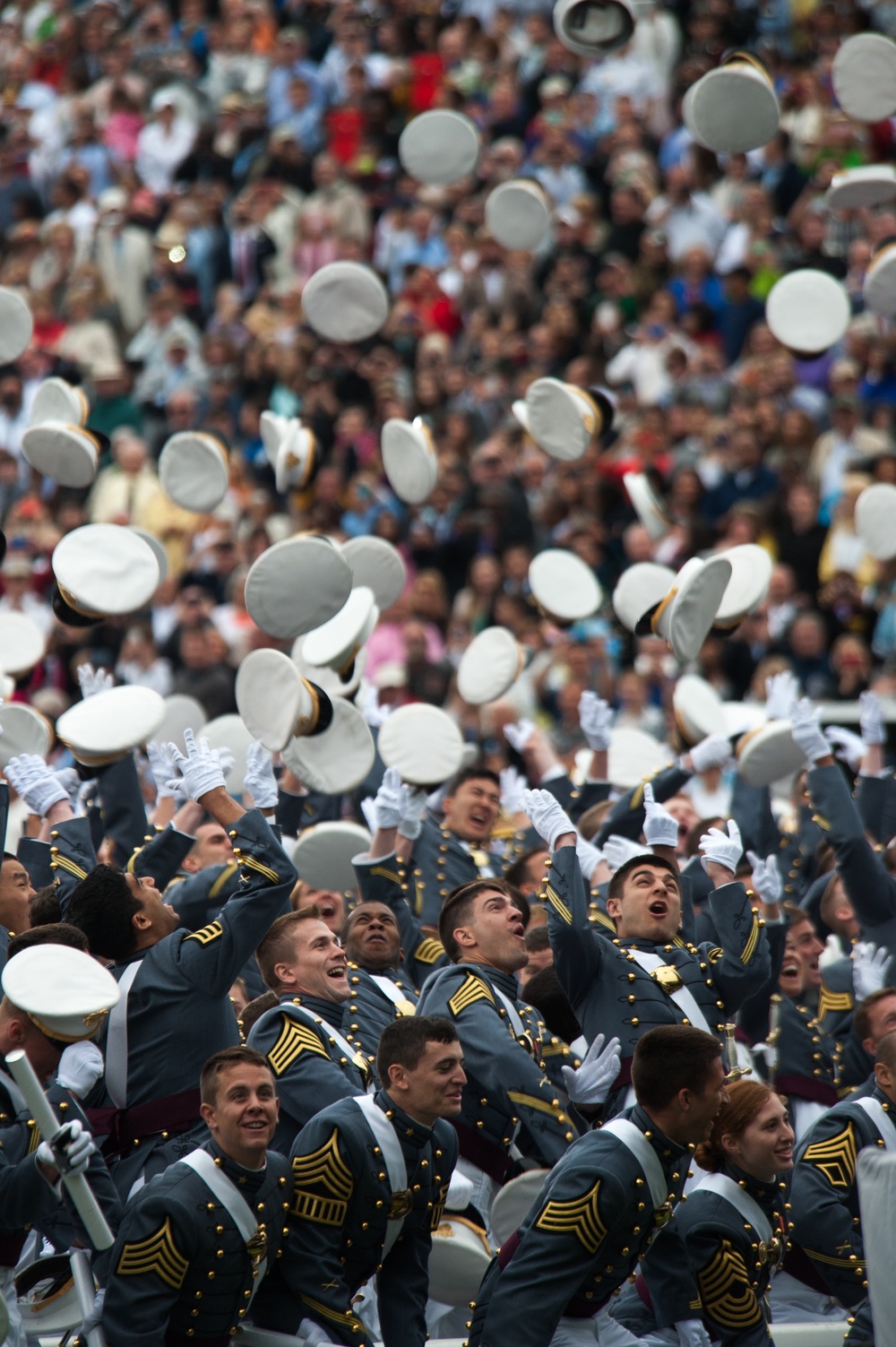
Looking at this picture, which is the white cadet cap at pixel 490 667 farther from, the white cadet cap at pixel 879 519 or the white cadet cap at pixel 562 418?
the white cadet cap at pixel 879 519

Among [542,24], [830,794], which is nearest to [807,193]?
[542,24]

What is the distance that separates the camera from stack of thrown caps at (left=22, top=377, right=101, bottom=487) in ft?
28.5

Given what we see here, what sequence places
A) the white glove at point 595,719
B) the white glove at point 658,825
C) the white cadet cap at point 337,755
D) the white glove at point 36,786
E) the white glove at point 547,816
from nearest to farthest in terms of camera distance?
1. the white glove at point 547,816
2. the white glove at point 658,825
3. the white glove at point 36,786
4. the white cadet cap at point 337,755
5. the white glove at point 595,719

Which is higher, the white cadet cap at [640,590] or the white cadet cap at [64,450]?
the white cadet cap at [64,450]

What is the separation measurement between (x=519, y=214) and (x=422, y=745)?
3984mm

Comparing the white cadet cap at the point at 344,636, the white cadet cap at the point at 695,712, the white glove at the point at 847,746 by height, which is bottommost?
the white glove at the point at 847,746

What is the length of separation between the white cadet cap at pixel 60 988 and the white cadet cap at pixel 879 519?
642cm

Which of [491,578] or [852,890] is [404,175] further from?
[852,890]

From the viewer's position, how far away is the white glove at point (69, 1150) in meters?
4.56

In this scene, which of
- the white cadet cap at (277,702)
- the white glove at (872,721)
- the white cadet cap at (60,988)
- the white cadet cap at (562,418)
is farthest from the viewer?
the white cadet cap at (562,418)

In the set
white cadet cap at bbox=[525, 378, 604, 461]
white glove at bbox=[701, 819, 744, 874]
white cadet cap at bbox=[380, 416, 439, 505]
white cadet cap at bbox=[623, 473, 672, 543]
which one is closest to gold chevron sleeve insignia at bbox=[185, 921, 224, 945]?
white glove at bbox=[701, 819, 744, 874]

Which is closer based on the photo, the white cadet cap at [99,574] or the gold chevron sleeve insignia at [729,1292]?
the gold chevron sleeve insignia at [729,1292]

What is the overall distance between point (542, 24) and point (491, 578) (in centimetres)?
706

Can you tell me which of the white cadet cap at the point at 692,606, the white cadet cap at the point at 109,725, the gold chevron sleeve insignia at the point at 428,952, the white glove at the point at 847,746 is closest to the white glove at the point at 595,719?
the white cadet cap at the point at 692,606
